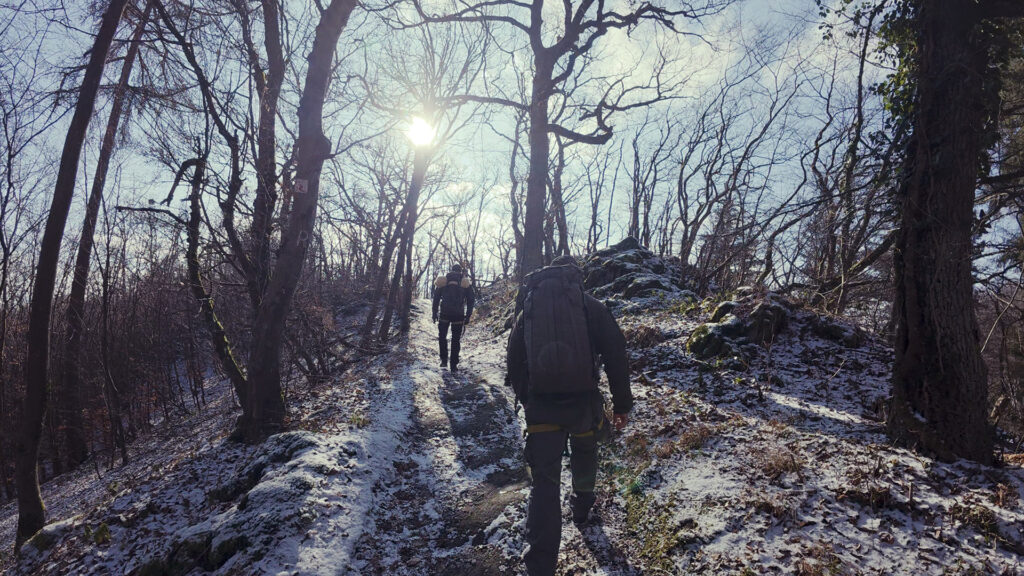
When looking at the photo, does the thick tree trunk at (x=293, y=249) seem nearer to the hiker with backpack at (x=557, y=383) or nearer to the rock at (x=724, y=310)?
the hiker with backpack at (x=557, y=383)

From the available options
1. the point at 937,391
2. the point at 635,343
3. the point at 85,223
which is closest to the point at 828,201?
the point at 937,391

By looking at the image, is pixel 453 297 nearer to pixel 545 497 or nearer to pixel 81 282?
pixel 545 497

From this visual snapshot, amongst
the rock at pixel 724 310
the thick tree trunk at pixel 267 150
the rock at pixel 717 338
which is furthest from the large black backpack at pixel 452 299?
the rock at pixel 724 310

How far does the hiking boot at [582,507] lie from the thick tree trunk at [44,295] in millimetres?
7770

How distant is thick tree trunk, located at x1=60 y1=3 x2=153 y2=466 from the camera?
8.14 meters

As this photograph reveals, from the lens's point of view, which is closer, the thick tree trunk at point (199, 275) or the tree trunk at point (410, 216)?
the thick tree trunk at point (199, 275)

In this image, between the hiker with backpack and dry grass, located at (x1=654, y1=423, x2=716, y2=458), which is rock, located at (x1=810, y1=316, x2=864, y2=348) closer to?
dry grass, located at (x1=654, y1=423, x2=716, y2=458)

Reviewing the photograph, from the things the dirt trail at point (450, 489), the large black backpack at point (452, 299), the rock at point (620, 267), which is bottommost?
the dirt trail at point (450, 489)

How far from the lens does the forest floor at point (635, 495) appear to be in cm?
295

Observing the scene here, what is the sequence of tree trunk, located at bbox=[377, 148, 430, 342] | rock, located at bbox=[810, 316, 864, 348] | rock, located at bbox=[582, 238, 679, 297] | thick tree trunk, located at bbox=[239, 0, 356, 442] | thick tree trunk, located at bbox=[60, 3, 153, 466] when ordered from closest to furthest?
thick tree trunk, located at bbox=[239, 0, 356, 442], rock, located at bbox=[810, 316, 864, 348], thick tree trunk, located at bbox=[60, 3, 153, 466], rock, located at bbox=[582, 238, 679, 297], tree trunk, located at bbox=[377, 148, 430, 342]

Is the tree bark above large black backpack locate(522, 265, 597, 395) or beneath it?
above

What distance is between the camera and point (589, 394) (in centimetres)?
326

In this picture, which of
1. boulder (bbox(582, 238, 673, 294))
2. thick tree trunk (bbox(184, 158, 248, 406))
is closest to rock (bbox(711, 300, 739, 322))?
boulder (bbox(582, 238, 673, 294))

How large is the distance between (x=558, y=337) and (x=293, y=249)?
4598mm
